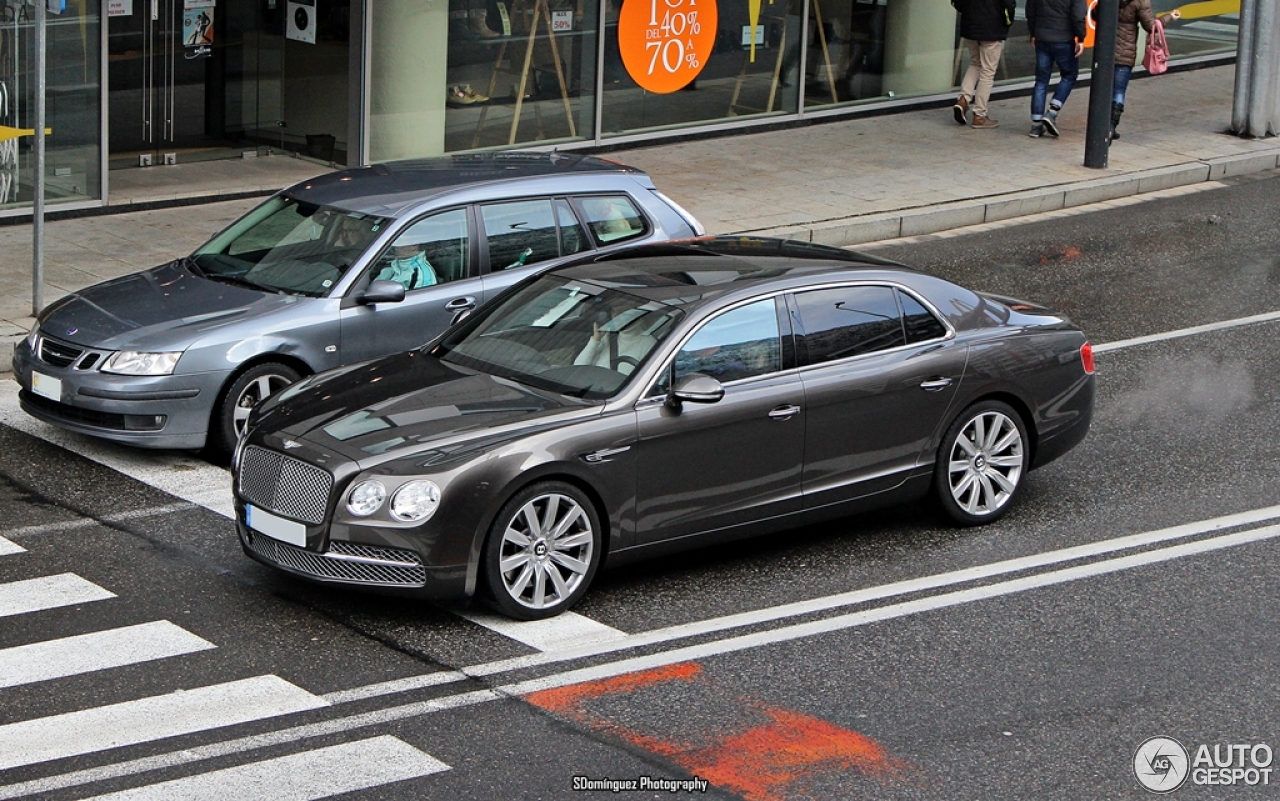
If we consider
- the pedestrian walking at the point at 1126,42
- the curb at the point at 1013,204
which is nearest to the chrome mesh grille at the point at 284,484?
the curb at the point at 1013,204

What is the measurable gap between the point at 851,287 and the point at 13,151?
9070 mm

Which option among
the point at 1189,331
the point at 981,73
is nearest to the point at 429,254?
the point at 1189,331

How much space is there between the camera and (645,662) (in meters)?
7.64

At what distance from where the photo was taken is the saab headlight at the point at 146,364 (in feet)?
32.0

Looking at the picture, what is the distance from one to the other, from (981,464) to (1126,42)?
10.8m

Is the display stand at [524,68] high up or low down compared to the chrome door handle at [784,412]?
up

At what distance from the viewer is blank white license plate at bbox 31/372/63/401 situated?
990 centimetres

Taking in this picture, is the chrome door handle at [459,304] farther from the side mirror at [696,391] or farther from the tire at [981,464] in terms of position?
the tire at [981,464]

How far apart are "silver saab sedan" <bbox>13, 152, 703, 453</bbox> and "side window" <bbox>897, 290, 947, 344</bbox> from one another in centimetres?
252

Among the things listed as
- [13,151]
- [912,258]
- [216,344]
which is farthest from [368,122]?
[216,344]

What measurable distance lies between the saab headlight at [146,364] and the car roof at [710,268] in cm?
217

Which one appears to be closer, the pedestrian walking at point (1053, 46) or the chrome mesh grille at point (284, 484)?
the chrome mesh grille at point (284, 484)

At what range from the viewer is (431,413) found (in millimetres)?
8148

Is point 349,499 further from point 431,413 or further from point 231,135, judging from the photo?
point 231,135
